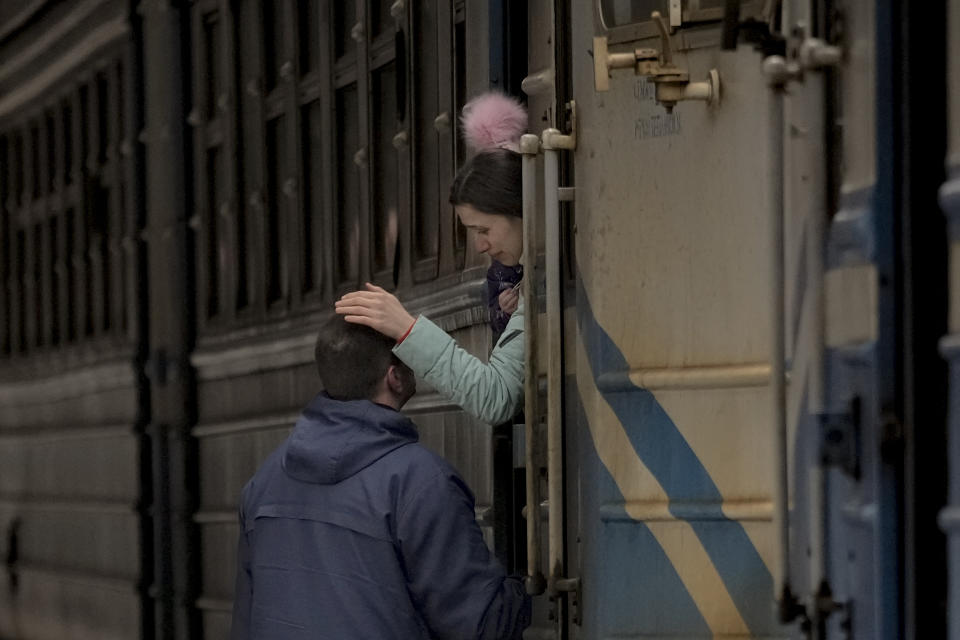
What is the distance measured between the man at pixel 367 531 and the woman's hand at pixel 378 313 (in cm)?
4

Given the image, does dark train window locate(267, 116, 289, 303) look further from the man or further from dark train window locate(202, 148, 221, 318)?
the man

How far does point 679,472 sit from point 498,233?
31.8 inches

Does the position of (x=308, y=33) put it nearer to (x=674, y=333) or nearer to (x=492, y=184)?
(x=492, y=184)

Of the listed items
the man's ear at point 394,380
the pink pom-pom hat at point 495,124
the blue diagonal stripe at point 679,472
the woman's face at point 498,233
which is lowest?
the blue diagonal stripe at point 679,472

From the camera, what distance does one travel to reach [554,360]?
393 centimetres

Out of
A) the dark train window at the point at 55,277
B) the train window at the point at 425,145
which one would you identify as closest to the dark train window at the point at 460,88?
the train window at the point at 425,145

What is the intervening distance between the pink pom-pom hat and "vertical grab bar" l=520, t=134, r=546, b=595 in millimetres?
415

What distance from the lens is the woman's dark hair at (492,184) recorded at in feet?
14.2

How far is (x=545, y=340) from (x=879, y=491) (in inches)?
68.3

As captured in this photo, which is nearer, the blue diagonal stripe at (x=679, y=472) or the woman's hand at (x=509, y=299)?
the blue diagonal stripe at (x=679, y=472)

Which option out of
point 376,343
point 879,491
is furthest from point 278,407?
point 879,491

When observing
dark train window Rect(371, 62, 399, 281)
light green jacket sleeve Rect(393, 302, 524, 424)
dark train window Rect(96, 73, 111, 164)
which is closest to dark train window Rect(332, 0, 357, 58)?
dark train window Rect(371, 62, 399, 281)

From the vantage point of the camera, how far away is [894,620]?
8.44 feet

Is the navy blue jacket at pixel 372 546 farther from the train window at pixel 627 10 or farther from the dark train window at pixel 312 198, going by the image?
the dark train window at pixel 312 198
